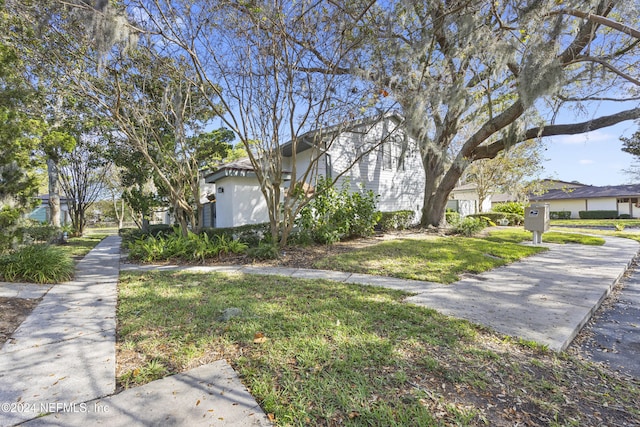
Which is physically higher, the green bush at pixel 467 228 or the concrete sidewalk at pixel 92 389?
the green bush at pixel 467 228

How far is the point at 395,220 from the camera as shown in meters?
12.6

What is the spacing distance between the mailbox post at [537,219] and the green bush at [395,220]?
4.60m

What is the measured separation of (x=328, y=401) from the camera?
1.96 metres

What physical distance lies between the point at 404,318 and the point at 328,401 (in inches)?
66.2

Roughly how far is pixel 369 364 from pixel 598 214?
3949 centimetres

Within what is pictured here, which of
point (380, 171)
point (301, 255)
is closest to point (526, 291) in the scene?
point (301, 255)

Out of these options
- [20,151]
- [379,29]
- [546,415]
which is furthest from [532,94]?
[20,151]

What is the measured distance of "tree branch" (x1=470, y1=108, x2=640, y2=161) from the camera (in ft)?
28.8

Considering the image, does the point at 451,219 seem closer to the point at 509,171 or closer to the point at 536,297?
the point at 509,171

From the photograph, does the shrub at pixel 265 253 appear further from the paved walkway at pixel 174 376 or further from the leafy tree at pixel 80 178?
the leafy tree at pixel 80 178

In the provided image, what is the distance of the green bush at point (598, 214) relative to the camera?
29609 mm

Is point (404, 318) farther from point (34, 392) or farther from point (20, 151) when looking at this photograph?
point (20, 151)

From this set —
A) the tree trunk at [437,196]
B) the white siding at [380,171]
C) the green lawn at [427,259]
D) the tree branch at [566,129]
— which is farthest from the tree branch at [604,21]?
the tree trunk at [437,196]

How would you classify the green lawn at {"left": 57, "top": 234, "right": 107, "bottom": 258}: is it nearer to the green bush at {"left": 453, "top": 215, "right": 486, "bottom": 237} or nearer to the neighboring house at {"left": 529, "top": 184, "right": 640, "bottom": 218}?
the green bush at {"left": 453, "top": 215, "right": 486, "bottom": 237}
